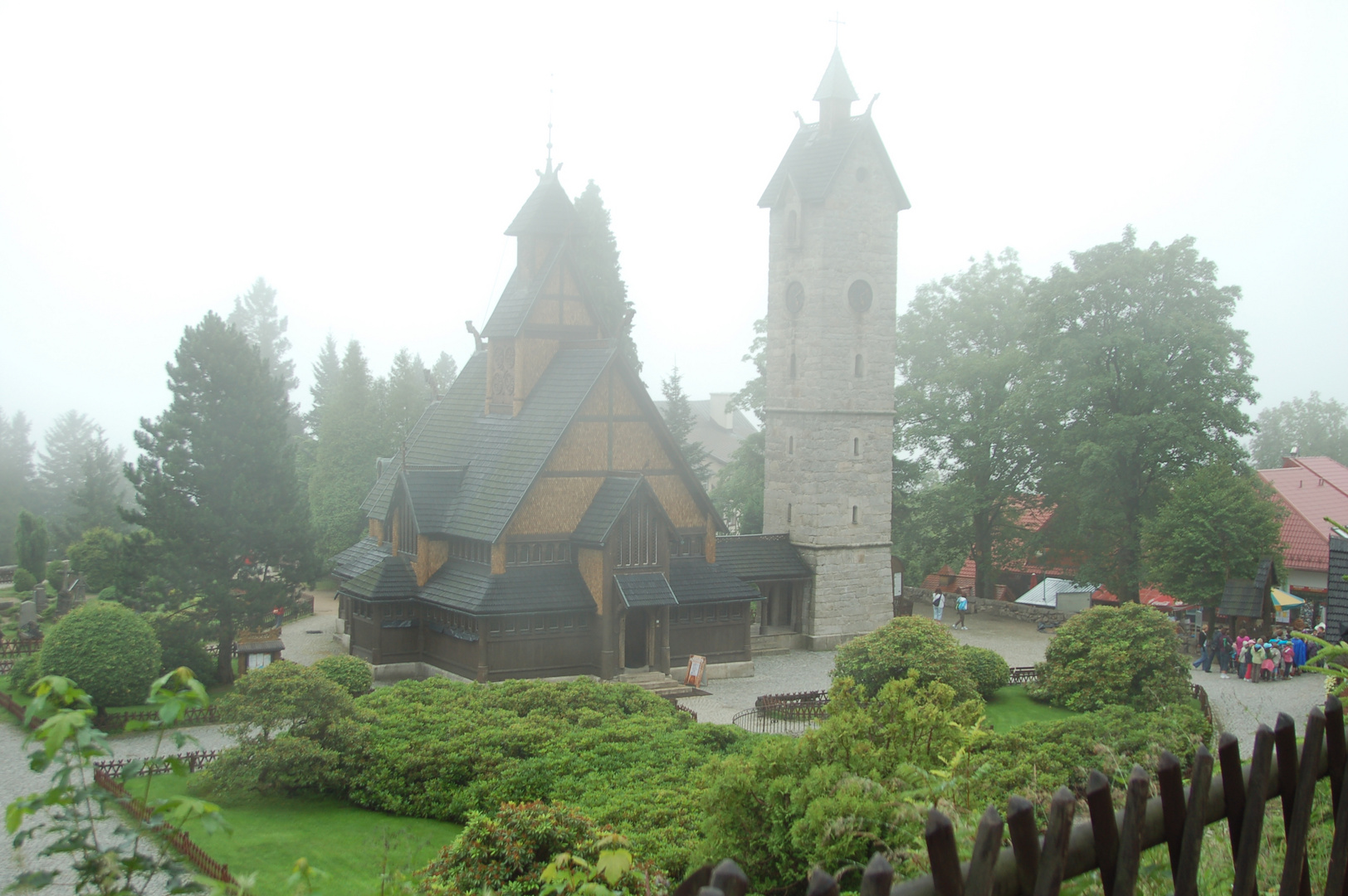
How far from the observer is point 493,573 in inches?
1095

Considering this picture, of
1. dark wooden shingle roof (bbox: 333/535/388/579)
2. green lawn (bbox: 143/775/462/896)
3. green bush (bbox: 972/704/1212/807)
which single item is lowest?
green lawn (bbox: 143/775/462/896)

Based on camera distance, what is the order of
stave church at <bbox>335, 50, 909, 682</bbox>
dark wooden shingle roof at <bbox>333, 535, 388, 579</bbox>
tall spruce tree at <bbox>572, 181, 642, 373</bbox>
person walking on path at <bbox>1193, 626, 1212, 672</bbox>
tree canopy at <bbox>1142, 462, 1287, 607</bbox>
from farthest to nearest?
tall spruce tree at <bbox>572, 181, 642, 373</bbox> → tree canopy at <bbox>1142, 462, 1287, 607</bbox> → dark wooden shingle roof at <bbox>333, 535, 388, 579</bbox> → person walking on path at <bbox>1193, 626, 1212, 672</bbox> → stave church at <bbox>335, 50, 909, 682</bbox>

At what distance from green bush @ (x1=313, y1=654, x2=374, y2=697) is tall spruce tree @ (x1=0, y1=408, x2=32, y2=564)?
35.0 meters

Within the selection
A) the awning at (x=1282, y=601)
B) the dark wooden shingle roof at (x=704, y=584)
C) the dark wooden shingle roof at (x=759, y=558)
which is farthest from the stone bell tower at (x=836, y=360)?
the awning at (x=1282, y=601)

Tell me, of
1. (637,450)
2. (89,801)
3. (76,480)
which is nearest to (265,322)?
(76,480)

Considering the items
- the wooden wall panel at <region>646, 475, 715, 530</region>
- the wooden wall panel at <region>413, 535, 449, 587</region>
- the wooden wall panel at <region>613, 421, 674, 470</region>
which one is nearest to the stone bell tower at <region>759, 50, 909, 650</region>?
the wooden wall panel at <region>646, 475, 715, 530</region>

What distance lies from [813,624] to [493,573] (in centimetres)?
1152

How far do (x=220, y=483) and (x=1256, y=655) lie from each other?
28062 millimetres

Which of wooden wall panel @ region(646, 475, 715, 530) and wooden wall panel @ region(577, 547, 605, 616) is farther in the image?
wooden wall panel @ region(646, 475, 715, 530)

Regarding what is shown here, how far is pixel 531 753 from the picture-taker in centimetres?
1734

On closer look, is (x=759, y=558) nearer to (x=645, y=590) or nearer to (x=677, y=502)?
(x=677, y=502)

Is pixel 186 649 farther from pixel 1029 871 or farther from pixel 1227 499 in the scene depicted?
pixel 1227 499

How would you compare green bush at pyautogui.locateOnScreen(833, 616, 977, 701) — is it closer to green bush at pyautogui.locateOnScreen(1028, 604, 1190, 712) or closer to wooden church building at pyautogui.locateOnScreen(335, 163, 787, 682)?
green bush at pyautogui.locateOnScreen(1028, 604, 1190, 712)

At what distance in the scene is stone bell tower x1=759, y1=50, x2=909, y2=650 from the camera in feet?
113
